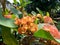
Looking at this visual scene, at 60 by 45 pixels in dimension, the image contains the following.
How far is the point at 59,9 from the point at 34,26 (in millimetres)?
7297

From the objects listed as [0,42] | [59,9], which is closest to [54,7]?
[59,9]

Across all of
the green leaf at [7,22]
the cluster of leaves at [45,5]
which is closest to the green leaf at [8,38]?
the green leaf at [7,22]

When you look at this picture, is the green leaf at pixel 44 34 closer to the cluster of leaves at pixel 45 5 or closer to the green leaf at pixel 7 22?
the green leaf at pixel 7 22

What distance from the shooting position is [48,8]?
750 cm

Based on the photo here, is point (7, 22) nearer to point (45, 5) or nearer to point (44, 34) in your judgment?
point (44, 34)

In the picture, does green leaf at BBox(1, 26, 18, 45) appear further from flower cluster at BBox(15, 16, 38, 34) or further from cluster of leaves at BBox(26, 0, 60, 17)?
cluster of leaves at BBox(26, 0, 60, 17)

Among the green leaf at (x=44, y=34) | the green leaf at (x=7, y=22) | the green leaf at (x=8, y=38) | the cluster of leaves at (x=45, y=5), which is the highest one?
the green leaf at (x=7, y=22)

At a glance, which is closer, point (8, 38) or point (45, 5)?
point (8, 38)

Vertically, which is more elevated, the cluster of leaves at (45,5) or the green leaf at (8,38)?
the green leaf at (8,38)

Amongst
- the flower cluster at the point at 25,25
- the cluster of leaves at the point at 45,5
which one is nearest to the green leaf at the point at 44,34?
the flower cluster at the point at 25,25

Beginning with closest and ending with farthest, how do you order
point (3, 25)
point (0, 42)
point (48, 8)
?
point (3, 25)
point (0, 42)
point (48, 8)

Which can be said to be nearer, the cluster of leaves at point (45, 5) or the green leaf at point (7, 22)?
the green leaf at point (7, 22)

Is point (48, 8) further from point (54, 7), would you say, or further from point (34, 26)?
point (34, 26)

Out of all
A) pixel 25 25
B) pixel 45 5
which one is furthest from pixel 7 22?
pixel 45 5
